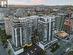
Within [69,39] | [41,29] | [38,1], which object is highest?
[38,1]

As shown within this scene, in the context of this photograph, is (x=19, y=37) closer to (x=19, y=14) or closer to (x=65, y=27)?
(x=19, y=14)

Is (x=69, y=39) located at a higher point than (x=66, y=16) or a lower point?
lower

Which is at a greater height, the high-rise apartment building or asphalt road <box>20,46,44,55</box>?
the high-rise apartment building

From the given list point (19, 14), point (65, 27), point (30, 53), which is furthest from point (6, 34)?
point (65, 27)

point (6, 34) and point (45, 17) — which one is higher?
point (45, 17)

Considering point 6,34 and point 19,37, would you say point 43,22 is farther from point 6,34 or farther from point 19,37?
point 6,34

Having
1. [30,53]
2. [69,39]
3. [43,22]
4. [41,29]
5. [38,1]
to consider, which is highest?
[38,1]

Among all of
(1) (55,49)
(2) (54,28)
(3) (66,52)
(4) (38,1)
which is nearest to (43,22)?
(2) (54,28)

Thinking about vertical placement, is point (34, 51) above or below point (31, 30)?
below

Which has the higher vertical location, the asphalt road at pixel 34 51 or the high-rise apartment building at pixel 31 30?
the high-rise apartment building at pixel 31 30
